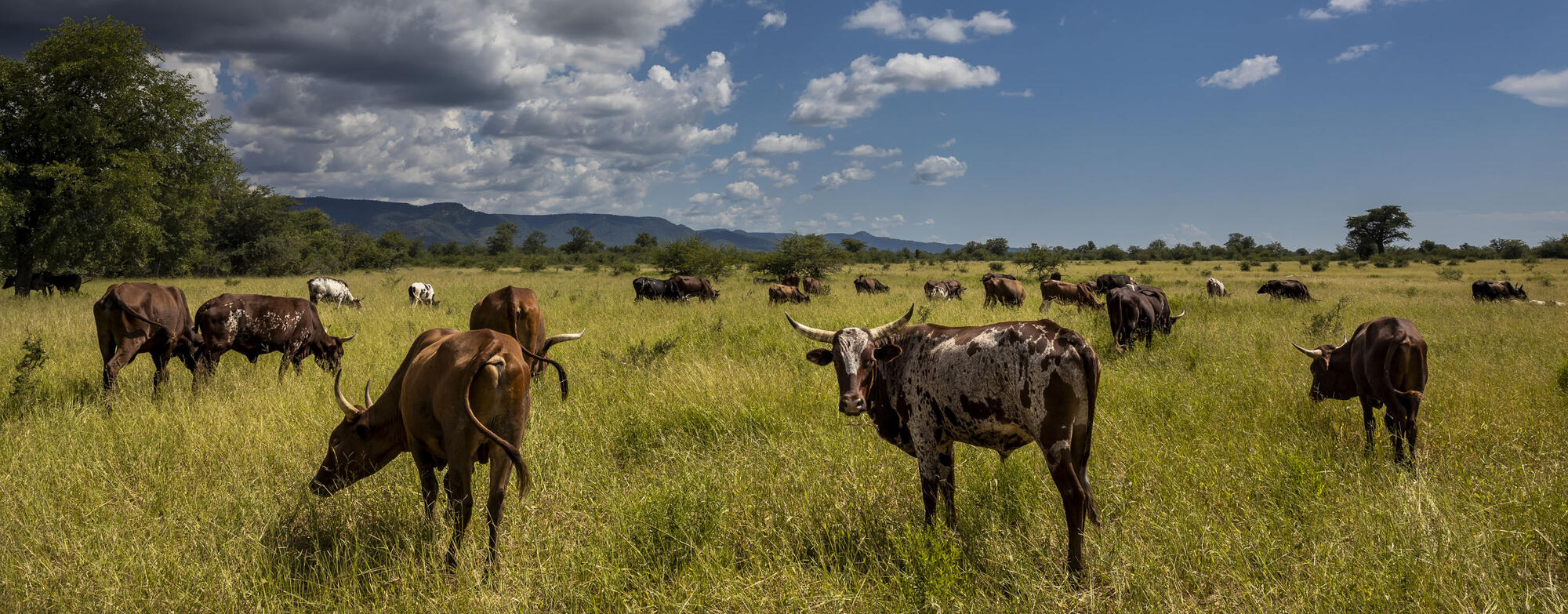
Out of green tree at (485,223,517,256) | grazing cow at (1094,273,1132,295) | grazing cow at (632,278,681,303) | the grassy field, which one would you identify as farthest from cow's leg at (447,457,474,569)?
green tree at (485,223,517,256)

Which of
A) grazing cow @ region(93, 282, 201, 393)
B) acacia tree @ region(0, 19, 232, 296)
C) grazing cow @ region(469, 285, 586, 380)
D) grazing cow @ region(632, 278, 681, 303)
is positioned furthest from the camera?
grazing cow @ region(632, 278, 681, 303)

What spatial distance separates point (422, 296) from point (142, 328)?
14874mm

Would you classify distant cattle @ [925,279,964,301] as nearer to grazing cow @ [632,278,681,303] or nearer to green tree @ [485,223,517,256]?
grazing cow @ [632,278,681,303]

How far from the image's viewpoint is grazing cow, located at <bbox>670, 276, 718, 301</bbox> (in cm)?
2338

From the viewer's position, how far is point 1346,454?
5293mm

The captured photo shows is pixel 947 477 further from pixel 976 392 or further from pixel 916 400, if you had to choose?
pixel 976 392

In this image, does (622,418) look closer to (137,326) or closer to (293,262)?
(137,326)

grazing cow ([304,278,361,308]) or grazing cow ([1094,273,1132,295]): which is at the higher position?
grazing cow ([1094,273,1132,295])

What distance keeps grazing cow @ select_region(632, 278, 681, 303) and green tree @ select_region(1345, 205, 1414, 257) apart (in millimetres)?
90987

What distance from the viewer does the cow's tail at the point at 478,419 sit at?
11.0 ft

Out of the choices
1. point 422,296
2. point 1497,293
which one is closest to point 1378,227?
point 1497,293

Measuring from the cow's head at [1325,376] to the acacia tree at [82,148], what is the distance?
28537mm

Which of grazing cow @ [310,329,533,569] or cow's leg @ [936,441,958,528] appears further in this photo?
cow's leg @ [936,441,958,528]

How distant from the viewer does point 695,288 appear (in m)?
24.0
